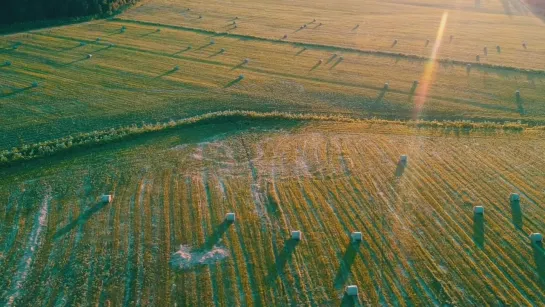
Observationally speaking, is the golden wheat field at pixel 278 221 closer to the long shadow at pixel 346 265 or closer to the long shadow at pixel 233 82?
the long shadow at pixel 346 265

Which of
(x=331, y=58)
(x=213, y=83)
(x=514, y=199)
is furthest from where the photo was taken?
(x=331, y=58)

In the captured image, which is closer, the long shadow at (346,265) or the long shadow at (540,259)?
the long shadow at (346,265)

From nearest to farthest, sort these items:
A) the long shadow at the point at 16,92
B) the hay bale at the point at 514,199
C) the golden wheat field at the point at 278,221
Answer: the golden wheat field at the point at 278,221, the hay bale at the point at 514,199, the long shadow at the point at 16,92

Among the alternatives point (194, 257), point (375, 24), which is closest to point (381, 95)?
point (194, 257)

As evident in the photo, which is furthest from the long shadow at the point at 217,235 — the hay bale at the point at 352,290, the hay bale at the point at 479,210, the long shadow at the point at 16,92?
the long shadow at the point at 16,92

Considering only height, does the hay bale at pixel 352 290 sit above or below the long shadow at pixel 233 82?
below

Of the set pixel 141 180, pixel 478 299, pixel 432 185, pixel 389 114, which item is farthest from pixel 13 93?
pixel 478 299

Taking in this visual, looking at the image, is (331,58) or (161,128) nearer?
(161,128)

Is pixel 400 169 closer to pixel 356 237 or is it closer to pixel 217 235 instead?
pixel 356 237
